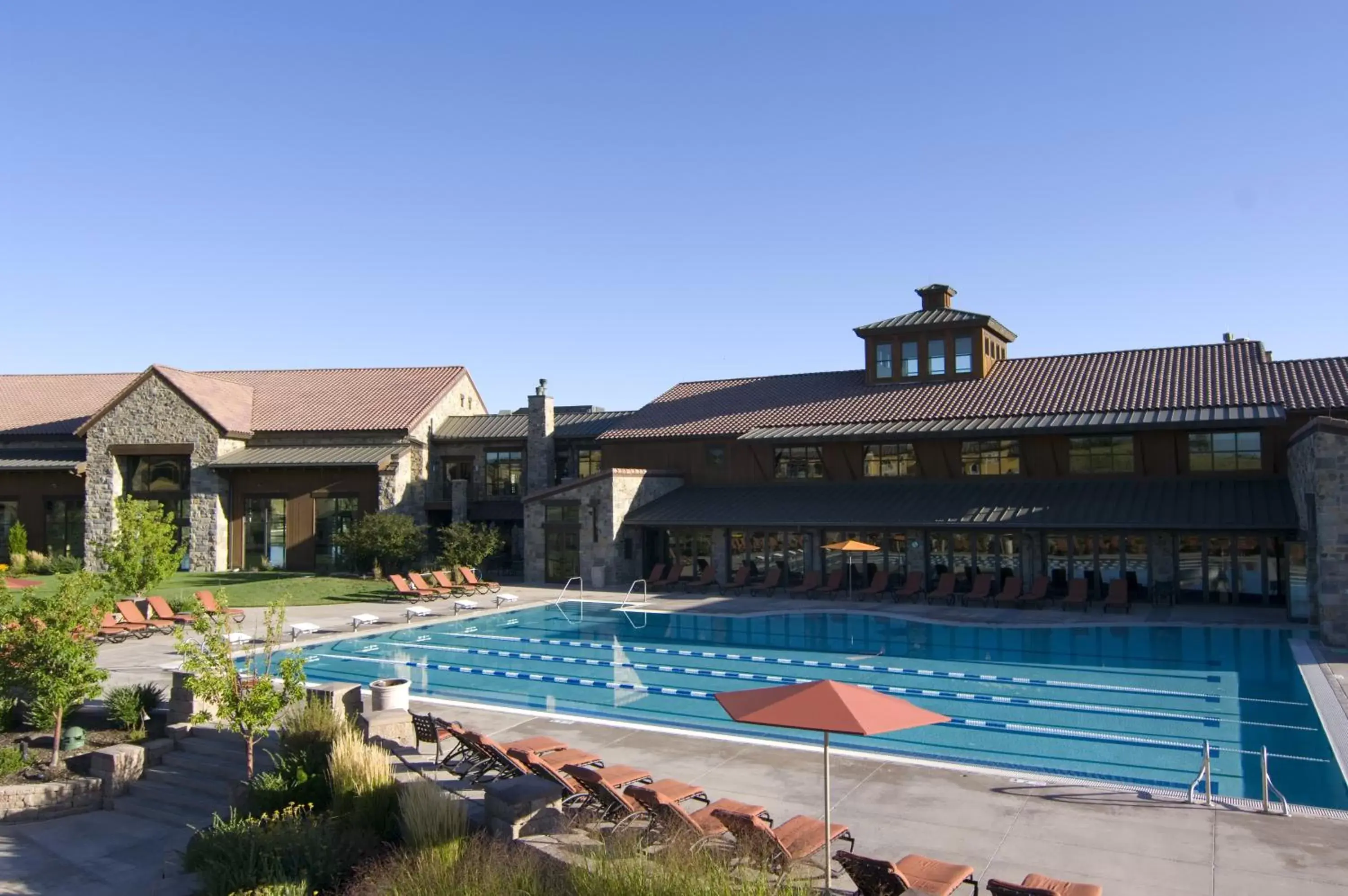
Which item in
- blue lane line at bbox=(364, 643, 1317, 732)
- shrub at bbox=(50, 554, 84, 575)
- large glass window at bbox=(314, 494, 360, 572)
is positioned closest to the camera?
blue lane line at bbox=(364, 643, 1317, 732)

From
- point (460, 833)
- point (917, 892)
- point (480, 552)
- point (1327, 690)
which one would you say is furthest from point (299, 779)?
point (480, 552)

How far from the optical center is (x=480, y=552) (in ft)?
108

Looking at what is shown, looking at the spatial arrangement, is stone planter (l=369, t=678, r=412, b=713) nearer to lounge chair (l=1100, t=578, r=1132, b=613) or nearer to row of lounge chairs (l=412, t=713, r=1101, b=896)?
row of lounge chairs (l=412, t=713, r=1101, b=896)

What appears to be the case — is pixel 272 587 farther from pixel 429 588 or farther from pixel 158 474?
pixel 158 474

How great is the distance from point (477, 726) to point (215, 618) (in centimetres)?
1086

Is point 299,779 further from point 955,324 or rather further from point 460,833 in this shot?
point 955,324

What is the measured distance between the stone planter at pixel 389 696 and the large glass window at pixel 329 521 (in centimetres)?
2487

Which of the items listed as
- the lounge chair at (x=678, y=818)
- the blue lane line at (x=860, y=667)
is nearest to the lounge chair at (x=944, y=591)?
the blue lane line at (x=860, y=667)

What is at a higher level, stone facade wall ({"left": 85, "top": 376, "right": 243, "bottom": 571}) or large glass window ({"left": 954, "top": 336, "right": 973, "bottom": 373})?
large glass window ({"left": 954, "top": 336, "right": 973, "bottom": 373})

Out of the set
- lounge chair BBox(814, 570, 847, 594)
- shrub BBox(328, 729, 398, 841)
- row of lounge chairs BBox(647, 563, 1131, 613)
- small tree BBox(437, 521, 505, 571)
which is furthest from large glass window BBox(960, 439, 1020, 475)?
shrub BBox(328, 729, 398, 841)

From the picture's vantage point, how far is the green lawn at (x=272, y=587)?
29359 mm

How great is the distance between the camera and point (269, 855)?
8.87m

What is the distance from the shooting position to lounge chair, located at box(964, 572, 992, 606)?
85.9 ft

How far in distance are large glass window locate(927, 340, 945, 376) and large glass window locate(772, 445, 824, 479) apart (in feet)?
16.1
